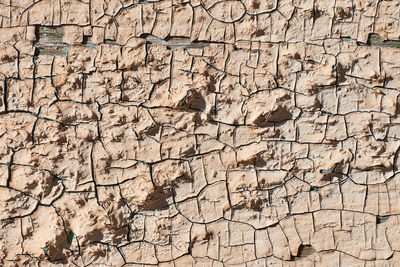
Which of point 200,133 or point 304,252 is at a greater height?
point 200,133

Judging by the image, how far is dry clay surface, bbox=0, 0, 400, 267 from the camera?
3.02m

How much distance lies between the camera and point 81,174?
3.04m

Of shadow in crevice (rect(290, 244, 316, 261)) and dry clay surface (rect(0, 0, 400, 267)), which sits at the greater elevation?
dry clay surface (rect(0, 0, 400, 267))

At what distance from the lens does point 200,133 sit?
309 cm

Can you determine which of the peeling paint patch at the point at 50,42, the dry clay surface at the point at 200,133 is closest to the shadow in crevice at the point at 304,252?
the dry clay surface at the point at 200,133

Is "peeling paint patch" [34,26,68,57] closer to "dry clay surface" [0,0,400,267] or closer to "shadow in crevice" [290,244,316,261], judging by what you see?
"dry clay surface" [0,0,400,267]

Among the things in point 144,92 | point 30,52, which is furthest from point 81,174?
point 30,52

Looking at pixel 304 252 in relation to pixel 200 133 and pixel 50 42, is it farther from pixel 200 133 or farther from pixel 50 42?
pixel 50 42

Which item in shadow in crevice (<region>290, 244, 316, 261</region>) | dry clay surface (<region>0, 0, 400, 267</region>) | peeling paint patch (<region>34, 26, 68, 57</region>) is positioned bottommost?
shadow in crevice (<region>290, 244, 316, 261</region>)

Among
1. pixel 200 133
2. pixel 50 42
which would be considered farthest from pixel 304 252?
pixel 50 42

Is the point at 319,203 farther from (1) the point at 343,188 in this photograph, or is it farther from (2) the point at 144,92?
(2) the point at 144,92

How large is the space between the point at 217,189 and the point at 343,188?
768 mm

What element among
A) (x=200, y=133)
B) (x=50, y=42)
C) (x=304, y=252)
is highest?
(x=50, y=42)

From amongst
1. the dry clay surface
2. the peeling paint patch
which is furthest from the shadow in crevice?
the peeling paint patch
